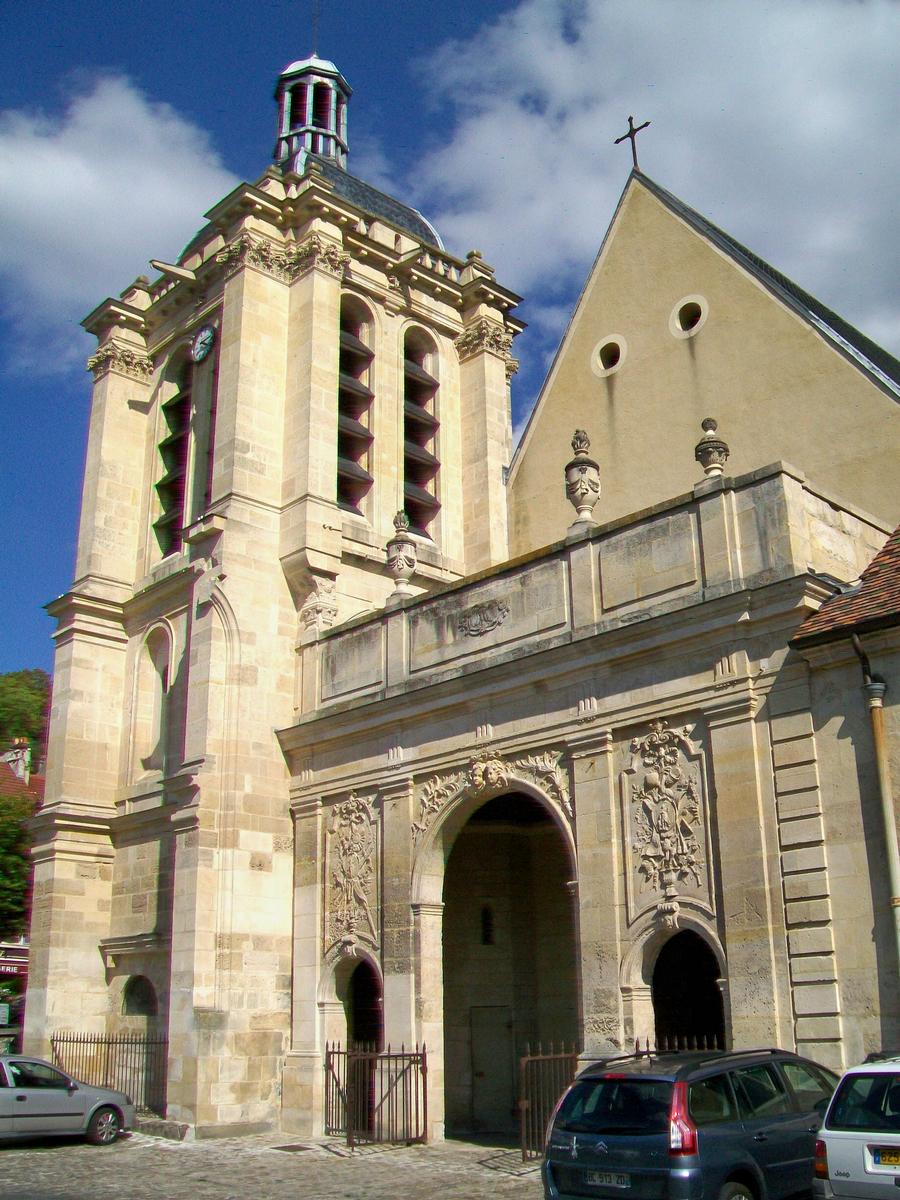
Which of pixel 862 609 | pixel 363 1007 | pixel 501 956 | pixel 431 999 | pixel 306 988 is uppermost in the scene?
pixel 862 609

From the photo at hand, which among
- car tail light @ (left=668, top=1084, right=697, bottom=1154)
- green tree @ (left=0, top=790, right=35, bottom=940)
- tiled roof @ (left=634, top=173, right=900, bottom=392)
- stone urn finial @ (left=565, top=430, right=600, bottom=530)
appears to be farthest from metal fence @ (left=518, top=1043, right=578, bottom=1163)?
green tree @ (left=0, top=790, right=35, bottom=940)

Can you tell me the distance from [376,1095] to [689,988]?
4881 millimetres

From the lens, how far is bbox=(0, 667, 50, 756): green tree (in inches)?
1943

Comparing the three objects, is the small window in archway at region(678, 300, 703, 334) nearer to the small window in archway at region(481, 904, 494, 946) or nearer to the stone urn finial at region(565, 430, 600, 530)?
the stone urn finial at region(565, 430, 600, 530)

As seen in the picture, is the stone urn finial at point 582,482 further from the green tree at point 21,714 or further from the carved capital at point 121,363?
the green tree at point 21,714

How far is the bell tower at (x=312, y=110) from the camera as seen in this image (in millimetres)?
33844

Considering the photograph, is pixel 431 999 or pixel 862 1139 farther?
pixel 431 999

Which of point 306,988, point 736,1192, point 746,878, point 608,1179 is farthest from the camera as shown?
point 306,988

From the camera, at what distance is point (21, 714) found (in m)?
50.2

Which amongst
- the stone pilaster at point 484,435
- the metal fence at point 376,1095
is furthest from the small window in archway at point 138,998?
the stone pilaster at point 484,435

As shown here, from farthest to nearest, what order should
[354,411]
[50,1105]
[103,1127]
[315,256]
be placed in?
[354,411], [315,256], [103,1127], [50,1105]

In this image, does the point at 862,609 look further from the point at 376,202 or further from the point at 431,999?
the point at 376,202

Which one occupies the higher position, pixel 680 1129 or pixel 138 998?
pixel 138 998

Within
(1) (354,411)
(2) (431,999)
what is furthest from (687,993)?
(1) (354,411)
